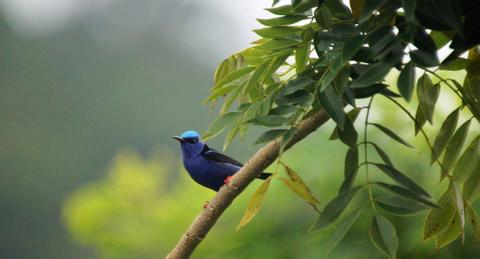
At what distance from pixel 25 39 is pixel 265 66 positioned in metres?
22.0

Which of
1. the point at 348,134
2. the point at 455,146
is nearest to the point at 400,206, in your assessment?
the point at 348,134

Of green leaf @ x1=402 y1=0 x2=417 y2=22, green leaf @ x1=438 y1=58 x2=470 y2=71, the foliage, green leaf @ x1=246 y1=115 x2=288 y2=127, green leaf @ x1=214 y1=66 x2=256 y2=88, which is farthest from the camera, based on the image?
green leaf @ x1=214 y1=66 x2=256 y2=88

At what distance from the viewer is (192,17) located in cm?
2233

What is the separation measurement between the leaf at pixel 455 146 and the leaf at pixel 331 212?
0.80 ft

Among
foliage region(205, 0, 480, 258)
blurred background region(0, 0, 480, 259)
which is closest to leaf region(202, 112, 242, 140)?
foliage region(205, 0, 480, 258)

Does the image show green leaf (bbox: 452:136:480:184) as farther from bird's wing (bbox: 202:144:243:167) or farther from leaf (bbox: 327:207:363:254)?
bird's wing (bbox: 202:144:243:167)

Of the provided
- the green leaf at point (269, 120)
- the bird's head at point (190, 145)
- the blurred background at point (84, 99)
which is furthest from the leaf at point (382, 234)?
the blurred background at point (84, 99)

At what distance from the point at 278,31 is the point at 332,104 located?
273 mm

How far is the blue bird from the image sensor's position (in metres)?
3.09

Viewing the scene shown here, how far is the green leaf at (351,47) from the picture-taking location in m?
1.17

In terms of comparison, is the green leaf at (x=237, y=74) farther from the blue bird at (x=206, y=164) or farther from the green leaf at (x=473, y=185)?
the blue bird at (x=206, y=164)

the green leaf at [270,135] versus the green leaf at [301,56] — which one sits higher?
the green leaf at [301,56]

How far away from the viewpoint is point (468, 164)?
153 cm

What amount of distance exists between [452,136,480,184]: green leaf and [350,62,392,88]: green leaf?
0.39 meters
